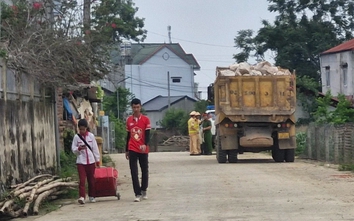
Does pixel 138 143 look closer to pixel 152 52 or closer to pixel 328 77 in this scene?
pixel 328 77

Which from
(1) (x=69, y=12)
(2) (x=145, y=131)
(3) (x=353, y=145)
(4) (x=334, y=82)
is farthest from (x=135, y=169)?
(4) (x=334, y=82)

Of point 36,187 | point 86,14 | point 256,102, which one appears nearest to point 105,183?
point 36,187

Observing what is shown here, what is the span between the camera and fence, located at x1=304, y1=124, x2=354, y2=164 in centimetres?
2345

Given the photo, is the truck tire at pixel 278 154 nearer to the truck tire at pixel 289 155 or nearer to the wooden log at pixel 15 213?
the truck tire at pixel 289 155

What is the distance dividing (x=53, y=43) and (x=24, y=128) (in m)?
2.32

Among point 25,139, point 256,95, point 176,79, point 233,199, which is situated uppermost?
point 176,79

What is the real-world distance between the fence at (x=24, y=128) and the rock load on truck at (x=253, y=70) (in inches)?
317

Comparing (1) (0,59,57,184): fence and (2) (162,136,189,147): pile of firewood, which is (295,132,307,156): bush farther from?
(2) (162,136,189,147): pile of firewood

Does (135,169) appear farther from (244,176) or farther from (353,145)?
(353,145)

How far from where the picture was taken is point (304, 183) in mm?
17453

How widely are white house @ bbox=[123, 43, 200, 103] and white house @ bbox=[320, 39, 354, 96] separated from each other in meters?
25.0

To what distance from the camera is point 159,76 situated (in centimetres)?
8406

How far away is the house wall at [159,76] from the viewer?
82.7 m

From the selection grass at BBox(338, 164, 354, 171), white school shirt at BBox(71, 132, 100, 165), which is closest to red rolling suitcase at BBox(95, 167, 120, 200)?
white school shirt at BBox(71, 132, 100, 165)
